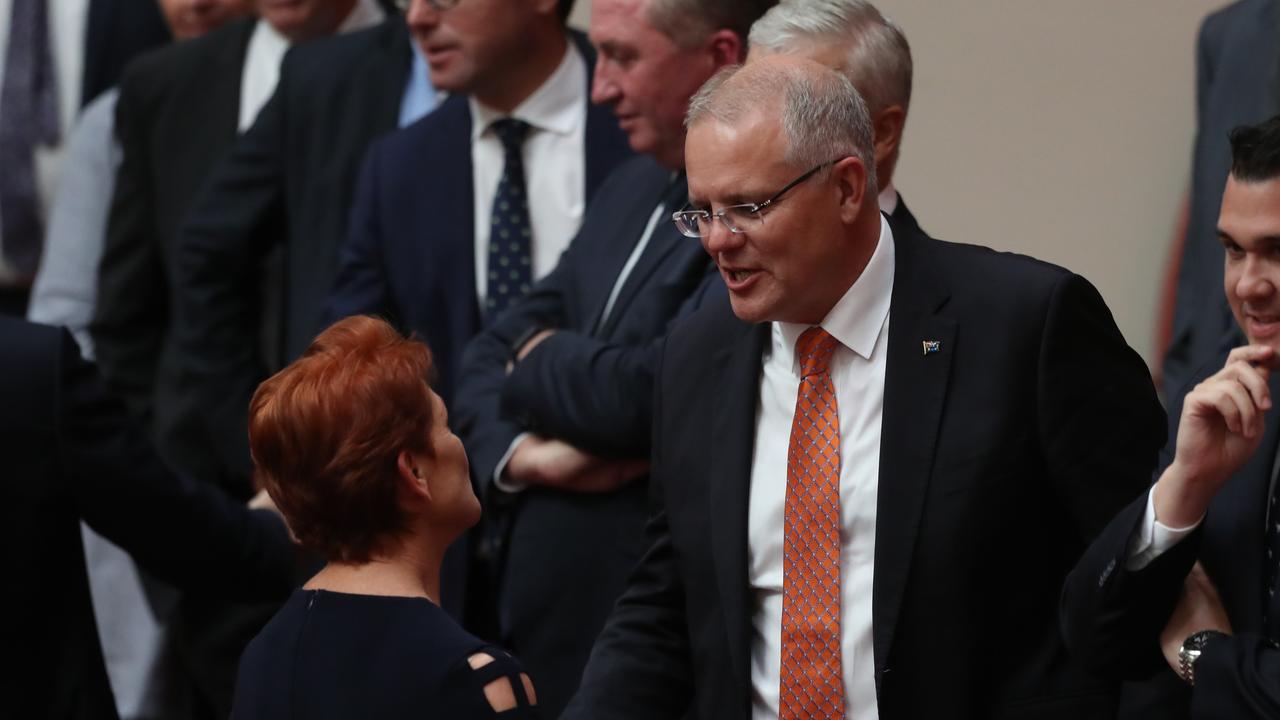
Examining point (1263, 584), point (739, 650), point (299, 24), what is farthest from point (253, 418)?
point (299, 24)

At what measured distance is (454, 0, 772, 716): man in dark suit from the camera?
12.0ft

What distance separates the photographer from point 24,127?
6012mm

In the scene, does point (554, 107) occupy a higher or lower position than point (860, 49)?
lower

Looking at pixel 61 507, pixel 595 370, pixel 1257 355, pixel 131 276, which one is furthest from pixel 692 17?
pixel 131 276

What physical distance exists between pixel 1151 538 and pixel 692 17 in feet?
5.22

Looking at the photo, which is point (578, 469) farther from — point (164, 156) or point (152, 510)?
point (164, 156)

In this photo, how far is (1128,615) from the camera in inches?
107

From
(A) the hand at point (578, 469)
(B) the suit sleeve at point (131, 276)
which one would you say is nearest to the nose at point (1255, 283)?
(A) the hand at point (578, 469)

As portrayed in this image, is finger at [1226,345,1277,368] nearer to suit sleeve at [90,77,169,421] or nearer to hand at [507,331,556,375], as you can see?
hand at [507,331,556,375]

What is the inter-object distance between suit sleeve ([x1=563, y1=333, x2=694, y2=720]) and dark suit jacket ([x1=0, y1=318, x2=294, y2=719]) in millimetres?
1014

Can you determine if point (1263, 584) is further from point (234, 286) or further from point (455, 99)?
point (234, 286)

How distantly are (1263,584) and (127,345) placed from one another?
351 centimetres

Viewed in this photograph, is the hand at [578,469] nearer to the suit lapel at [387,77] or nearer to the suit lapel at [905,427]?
the suit lapel at [905,427]

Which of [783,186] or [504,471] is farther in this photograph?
[504,471]
